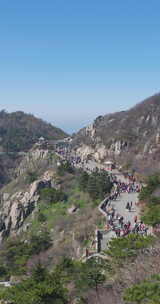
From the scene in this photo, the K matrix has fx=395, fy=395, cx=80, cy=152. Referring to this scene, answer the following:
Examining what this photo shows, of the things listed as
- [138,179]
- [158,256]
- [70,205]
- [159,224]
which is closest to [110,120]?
[138,179]

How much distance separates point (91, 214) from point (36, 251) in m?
4.15

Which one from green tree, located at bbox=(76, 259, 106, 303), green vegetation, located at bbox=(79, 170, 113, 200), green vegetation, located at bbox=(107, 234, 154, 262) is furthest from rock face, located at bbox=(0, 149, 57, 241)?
green tree, located at bbox=(76, 259, 106, 303)

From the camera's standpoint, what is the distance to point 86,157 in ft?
157

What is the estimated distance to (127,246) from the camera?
13812mm

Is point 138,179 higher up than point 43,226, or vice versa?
point 138,179

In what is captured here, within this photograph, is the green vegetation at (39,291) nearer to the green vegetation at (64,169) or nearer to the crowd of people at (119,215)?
the crowd of people at (119,215)

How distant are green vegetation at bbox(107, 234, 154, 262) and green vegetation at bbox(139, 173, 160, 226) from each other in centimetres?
394

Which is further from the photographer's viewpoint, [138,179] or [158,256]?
[138,179]

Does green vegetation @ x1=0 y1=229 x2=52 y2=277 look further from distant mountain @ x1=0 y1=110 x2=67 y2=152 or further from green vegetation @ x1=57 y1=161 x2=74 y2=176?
distant mountain @ x1=0 y1=110 x2=67 y2=152

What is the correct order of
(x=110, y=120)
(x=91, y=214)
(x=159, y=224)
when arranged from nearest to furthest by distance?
(x=159, y=224) < (x=91, y=214) < (x=110, y=120)

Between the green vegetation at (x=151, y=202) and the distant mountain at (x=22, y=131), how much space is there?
190ft

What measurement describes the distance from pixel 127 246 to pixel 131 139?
33546 millimetres

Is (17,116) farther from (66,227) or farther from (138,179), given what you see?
(66,227)

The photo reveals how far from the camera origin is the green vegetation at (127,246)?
13469mm
